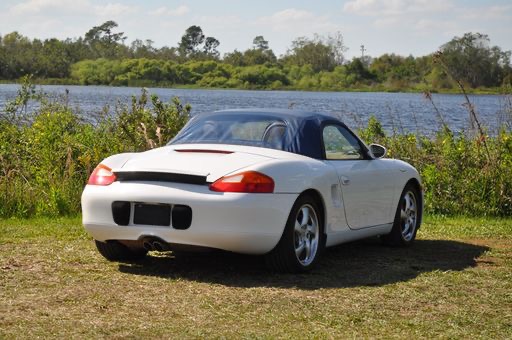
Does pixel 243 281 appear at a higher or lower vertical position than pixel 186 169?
lower

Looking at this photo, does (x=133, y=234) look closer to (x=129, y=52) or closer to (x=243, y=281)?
(x=243, y=281)

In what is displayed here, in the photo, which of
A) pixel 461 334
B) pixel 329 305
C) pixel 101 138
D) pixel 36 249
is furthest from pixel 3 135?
pixel 461 334

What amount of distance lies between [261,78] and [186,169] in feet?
382

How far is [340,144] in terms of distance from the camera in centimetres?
973

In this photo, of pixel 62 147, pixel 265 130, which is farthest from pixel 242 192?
pixel 62 147

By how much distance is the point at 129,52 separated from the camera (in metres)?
136

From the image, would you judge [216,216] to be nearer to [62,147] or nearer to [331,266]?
[331,266]

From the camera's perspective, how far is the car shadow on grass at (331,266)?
27.6 feet

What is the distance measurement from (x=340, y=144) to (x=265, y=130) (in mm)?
1001

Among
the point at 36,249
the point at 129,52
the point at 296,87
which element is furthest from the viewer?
the point at 129,52

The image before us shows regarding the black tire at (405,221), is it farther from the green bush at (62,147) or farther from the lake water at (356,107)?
the lake water at (356,107)

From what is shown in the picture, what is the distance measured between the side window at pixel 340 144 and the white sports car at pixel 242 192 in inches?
0.6

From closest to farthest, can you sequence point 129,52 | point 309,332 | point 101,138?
1. point 309,332
2. point 101,138
3. point 129,52

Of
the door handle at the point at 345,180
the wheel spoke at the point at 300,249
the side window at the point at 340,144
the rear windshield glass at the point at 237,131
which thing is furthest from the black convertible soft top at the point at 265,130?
the wheel spoke at the point at 300,249
